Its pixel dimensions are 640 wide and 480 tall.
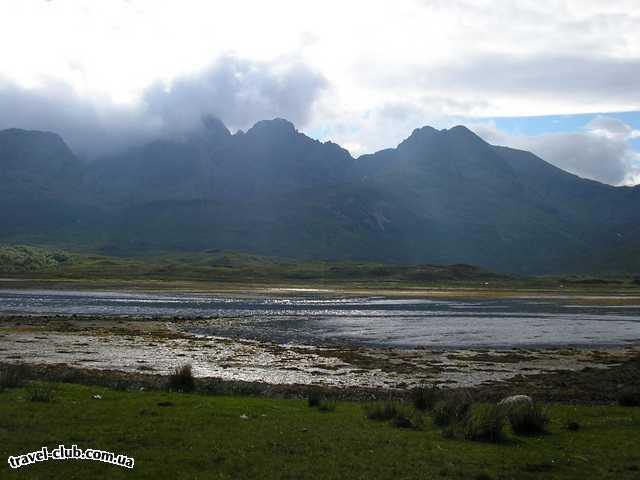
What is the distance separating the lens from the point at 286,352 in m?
48.8

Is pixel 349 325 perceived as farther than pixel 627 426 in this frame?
Yes

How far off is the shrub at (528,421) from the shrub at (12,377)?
18.9 meters

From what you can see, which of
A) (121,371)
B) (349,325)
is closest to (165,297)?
(349,325)

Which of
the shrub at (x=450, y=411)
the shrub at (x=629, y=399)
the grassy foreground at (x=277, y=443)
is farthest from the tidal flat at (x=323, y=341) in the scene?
the grassy foreground at (x=277, y=443)

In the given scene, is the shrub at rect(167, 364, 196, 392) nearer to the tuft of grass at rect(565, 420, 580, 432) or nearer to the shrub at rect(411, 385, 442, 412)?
the shrub at rect(411, 385, 442, 412)

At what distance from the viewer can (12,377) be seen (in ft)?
86.3

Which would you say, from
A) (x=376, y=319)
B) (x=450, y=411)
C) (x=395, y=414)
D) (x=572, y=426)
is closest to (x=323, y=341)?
(x=376, y=319)

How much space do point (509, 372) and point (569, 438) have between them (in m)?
20.7

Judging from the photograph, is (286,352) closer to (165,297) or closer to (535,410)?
(535,410)

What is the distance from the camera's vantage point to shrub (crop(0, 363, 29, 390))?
25.6 meters

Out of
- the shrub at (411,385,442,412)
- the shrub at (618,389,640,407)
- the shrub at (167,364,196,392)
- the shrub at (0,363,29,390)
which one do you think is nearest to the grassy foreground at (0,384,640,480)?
the shrub at (0,363,29,390)

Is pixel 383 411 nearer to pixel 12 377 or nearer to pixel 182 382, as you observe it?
pixel 182 382

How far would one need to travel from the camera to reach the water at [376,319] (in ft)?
201

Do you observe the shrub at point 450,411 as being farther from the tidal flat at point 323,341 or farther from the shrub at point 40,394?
the shrub at point 40,394
